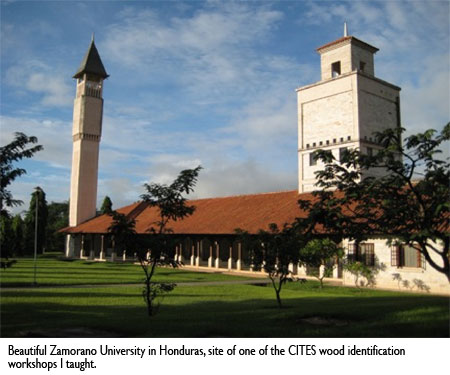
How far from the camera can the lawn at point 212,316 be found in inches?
386

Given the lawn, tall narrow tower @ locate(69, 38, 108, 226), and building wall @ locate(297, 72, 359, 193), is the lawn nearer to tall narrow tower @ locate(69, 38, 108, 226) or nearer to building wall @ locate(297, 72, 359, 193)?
building wall @ locate(297, 72, 359, 193)

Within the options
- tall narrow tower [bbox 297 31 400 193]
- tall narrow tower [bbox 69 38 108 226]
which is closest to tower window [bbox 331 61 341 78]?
tall narrow tower [bbox 297 31 400 193]

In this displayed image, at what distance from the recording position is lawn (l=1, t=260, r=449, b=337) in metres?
9.80

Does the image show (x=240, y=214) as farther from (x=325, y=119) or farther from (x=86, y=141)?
(x=86, y=141)

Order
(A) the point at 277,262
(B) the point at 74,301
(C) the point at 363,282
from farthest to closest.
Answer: (C) the point at 363,282 → (B) the point at 74,301 → (A) the point at 277,262

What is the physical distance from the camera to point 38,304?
1487 cm

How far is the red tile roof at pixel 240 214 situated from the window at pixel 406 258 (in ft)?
24.6

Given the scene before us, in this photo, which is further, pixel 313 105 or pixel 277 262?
pixel 313 105

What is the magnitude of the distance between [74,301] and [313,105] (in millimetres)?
23184

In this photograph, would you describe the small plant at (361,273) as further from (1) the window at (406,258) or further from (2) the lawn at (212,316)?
(2) the lawn at (212,316)

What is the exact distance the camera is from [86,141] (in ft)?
170

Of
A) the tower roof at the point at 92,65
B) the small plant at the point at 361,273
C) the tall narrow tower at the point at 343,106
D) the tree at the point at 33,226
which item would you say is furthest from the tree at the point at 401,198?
the tree at the point at 33,226
